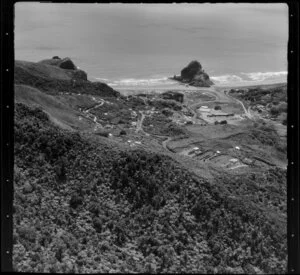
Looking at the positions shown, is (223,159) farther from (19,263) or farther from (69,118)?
(19,263)

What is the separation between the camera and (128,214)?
6430 millimetres

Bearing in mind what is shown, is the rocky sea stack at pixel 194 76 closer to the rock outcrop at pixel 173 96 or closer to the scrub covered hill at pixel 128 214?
the rock outcrop at pixel 173 96

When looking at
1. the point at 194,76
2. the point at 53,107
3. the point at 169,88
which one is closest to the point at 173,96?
the point at 169,88

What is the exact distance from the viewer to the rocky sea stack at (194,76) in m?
8.27

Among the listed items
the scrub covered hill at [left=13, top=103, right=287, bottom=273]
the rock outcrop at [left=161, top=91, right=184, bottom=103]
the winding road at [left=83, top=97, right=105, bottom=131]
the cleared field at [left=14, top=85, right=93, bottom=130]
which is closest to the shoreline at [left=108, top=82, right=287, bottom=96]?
the rock outcrop at [left=161, top=91, right=184, bottom=103]

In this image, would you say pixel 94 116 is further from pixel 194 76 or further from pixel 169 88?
pixel 194 76

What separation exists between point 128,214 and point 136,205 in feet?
0.66

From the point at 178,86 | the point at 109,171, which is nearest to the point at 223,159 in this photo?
the point at 178,86

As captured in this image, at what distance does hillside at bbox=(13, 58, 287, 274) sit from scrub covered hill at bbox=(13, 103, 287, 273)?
0.01 meters

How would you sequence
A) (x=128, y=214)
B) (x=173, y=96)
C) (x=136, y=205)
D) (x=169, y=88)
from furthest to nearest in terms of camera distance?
(x=173, y=96), (x=169, y=88), (x=136, y=205), (x=128, y=214)

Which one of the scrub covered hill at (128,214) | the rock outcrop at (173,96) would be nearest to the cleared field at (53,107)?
the scrub covered hill at (128,214)

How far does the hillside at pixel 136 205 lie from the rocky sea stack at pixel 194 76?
1.40 meters

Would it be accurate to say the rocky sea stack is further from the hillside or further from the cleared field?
the cleared field

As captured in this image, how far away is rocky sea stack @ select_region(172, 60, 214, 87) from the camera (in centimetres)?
827
